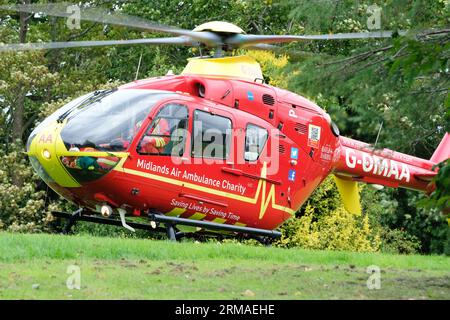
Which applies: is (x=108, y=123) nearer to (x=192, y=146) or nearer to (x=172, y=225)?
(x=192, y=146)

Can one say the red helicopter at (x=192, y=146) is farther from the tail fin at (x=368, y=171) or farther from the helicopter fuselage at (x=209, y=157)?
the tail fin at (x=368, y=171)

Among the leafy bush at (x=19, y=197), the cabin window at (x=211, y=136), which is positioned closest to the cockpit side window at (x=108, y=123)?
the cabin window at (x=211, y=136)

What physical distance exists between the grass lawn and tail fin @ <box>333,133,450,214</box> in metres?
4.15

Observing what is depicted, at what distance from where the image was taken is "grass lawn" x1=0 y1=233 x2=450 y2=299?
417 inches

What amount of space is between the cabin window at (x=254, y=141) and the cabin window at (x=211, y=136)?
1.35ft

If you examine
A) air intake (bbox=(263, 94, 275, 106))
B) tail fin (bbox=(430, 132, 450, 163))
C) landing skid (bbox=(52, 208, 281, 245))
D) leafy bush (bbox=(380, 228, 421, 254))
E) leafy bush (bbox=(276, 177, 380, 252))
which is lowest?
leafy bush (bbox=(380, 228, 421, 254))

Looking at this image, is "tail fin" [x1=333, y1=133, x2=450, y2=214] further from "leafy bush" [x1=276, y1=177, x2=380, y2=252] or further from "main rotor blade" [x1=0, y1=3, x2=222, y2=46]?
"leafy bush" [x1=276, y1=177, x2=380, y2=252]

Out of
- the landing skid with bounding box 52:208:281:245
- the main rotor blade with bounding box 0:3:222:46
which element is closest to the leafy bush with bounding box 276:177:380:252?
the landing skid with bounding box 52:208:281:245

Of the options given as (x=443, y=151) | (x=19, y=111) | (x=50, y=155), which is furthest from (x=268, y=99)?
(x=19, y=111)

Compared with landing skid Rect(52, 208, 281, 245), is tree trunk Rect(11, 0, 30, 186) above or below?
above

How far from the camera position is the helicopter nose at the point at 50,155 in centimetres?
1627

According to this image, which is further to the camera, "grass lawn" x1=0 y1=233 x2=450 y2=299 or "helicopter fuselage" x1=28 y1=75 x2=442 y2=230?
"helicopter fuselage" x1=28 y1=75 x2=442 y2=230

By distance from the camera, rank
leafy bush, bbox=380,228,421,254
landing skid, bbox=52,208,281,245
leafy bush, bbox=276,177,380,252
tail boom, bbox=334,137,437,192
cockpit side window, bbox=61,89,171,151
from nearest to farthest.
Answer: cockpit side window, bbox=61,89,171,151 → landing skid, bbox=52,208,281,245 → tail boom, bbox=334,137,437,192 → leafy bush, bbox=276,177,380,252 → leafy bush, bbox=380,228,421,254

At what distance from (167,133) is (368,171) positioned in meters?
4.90
